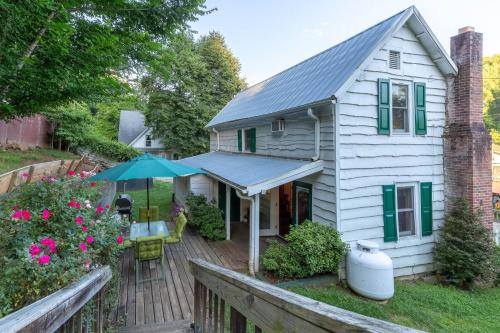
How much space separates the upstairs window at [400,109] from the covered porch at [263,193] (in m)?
2.61

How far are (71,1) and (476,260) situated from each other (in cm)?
1149

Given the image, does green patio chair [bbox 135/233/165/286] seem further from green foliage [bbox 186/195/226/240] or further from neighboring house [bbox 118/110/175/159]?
neighboring house [bbox 118/110/175/159]

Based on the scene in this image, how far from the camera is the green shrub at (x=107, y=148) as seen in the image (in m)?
22.2

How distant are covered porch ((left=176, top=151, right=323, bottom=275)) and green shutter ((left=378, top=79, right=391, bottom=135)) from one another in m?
1.97

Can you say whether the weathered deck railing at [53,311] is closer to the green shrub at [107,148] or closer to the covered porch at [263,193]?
the covered porch at [263,193]

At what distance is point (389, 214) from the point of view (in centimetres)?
707

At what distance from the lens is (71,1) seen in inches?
222

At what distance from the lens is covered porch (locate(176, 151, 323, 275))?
6.52 metres

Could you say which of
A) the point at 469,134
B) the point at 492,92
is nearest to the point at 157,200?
the point at 469,134

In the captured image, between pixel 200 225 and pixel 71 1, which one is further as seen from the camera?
pixel 200 225

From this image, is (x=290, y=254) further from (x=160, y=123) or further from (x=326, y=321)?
(x=160, y=123)

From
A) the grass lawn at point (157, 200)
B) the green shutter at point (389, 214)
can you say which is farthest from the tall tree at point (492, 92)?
the grass lawn at point (157, 200)

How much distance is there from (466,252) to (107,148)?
24219 millimetres

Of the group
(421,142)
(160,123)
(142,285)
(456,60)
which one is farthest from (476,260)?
(160,123)
